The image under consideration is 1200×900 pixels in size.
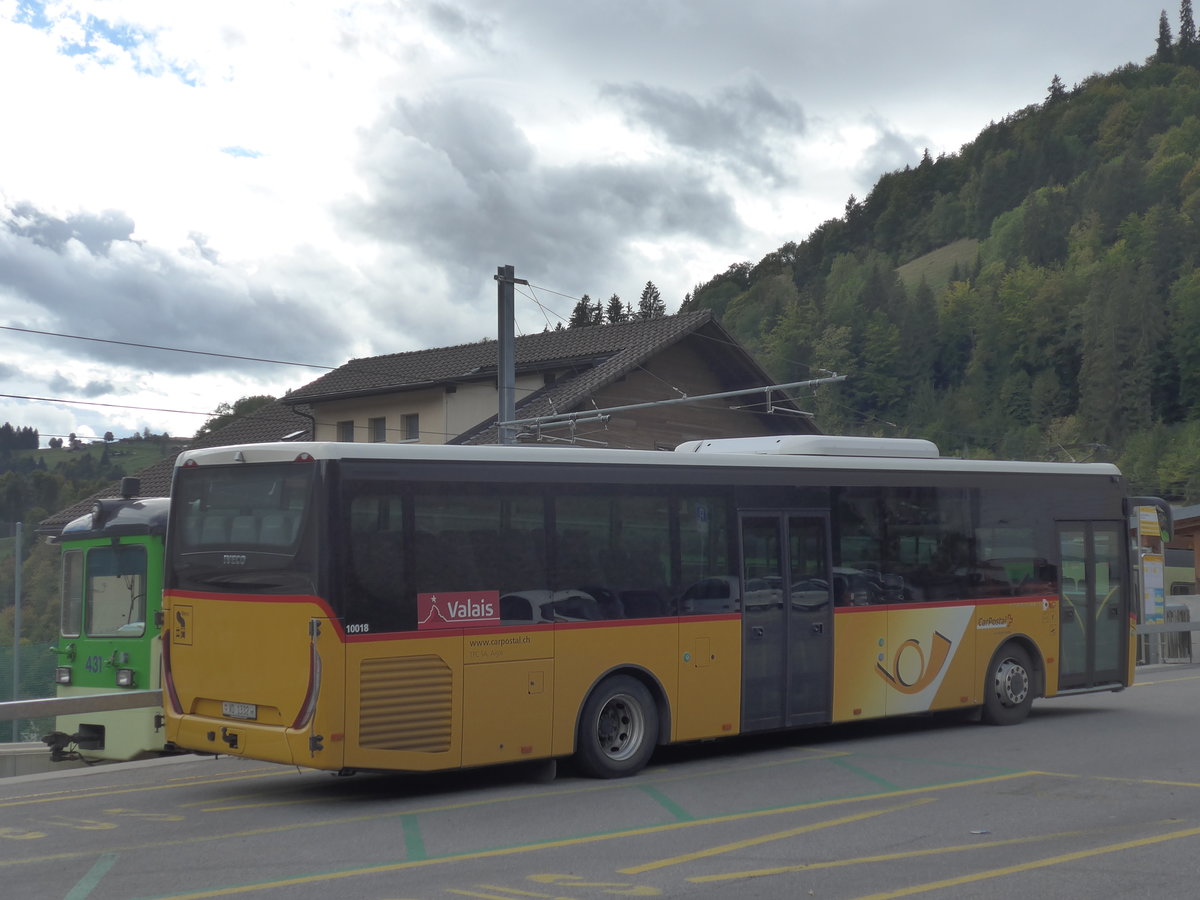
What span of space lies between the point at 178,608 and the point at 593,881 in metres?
5.22

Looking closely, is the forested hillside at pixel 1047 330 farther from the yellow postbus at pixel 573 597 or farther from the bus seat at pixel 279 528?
the bus seat at pixel 279 528

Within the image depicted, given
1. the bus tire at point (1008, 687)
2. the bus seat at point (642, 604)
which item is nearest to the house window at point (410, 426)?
the bus tire at point (1008, 687)

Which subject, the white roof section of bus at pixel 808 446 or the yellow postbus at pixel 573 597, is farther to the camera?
the white roof section of bus at pixel 808 446

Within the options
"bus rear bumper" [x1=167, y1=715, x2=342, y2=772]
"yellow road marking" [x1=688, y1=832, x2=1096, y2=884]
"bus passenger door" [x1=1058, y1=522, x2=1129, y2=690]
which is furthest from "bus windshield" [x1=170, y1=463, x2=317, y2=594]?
"bus passenger door" [x1=1058, y1=522, x2=1129, y2=690]

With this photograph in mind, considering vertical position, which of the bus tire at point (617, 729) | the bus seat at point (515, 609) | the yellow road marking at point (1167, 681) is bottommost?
the yellow road marking at point (1167, 681)

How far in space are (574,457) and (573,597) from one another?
46.9 inches

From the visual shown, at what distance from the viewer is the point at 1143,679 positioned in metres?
22.5

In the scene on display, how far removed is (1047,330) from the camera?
5492 inches

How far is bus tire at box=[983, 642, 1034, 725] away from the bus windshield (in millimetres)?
8406

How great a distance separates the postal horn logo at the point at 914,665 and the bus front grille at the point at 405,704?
5306 mm

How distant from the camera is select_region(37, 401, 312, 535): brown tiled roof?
46.7 metres

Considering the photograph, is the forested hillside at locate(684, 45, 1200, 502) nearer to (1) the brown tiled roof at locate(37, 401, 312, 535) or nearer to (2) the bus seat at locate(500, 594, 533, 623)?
(1) the brown tiled roof at locate(37, 401, 312, 535)

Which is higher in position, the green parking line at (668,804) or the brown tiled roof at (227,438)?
the brown tiled roof at (227,438)

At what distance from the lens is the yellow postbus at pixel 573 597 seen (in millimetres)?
10695
